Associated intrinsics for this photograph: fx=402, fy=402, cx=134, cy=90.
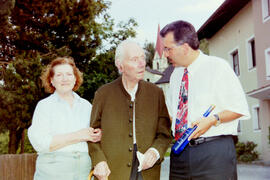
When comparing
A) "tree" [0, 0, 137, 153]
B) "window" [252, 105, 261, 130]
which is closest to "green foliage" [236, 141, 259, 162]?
"window" [252, 105, 261, 130]

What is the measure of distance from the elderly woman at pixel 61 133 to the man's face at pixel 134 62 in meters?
0.53

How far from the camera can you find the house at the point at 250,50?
58.7 ft

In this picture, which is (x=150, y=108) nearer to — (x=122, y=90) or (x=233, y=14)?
(x=122, y=90)

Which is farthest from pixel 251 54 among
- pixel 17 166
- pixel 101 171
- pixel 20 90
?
pixel 101 171

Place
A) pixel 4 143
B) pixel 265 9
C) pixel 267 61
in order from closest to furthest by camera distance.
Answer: pixel 267 61 → pixel 265 9 → pixel 4 143

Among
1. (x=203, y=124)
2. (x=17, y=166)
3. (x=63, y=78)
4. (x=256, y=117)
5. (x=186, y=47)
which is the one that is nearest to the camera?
(x=203, y=124)

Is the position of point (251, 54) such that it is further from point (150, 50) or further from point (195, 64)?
point (150, 50)

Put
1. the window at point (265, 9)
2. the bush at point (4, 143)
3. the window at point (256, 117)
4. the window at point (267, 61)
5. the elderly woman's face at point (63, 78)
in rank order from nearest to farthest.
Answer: the elderly woman's face at point (63, 78) → the window at point (267, 61) → the window at point (265, 9) → the window at point (256, 117) → the bush at point (4, 143)

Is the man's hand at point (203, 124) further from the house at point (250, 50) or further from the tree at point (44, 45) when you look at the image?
the house at point (250, 50)

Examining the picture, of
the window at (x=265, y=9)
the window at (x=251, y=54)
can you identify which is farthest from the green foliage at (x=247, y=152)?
the window at (x=265, y=9)

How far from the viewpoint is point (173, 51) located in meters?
3.13

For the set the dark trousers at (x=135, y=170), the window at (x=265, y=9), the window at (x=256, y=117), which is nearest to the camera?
the dark trousers at (x=135, y=170)

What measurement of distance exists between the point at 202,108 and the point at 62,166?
123 centimetres

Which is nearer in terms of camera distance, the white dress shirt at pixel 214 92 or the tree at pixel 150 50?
the white dress shirt at pixel 214 92
